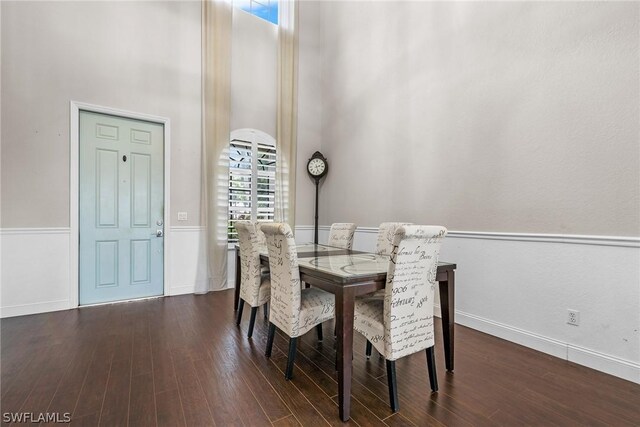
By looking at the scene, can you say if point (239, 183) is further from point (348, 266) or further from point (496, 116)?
point (496, 116)

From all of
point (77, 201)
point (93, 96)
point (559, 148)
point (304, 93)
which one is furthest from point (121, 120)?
point (559, 148)

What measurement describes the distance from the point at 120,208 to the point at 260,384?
2921 millimetres

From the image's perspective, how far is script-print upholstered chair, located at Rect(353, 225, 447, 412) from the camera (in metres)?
1.62

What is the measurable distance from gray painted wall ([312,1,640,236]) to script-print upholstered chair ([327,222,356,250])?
2.53 feet

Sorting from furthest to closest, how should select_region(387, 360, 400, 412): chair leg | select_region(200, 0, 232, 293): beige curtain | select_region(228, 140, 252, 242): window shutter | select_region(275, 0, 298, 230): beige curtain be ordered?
select_region(275, 0, 298, 230): beige curtain
select_region(228, 140, 252, 242): window shutter
select_region(200, 0, 232, 293): beige curtain
select_region(387, 360, 400, 412): chair leg

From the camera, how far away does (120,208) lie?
3553 mm

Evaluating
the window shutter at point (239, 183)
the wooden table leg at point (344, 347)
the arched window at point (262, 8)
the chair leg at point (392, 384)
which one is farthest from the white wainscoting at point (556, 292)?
the arched window at point (262, 8)

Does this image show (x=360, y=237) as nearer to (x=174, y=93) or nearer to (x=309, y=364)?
(x=309, y=364)

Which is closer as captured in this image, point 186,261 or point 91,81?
point 91,81

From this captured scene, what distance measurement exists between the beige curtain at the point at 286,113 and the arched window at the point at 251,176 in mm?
126

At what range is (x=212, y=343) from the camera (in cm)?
243

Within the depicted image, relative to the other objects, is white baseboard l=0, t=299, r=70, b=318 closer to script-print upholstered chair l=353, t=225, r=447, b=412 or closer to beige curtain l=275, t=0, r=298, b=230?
beige curtain l=275, t=0, r=298, b=230
